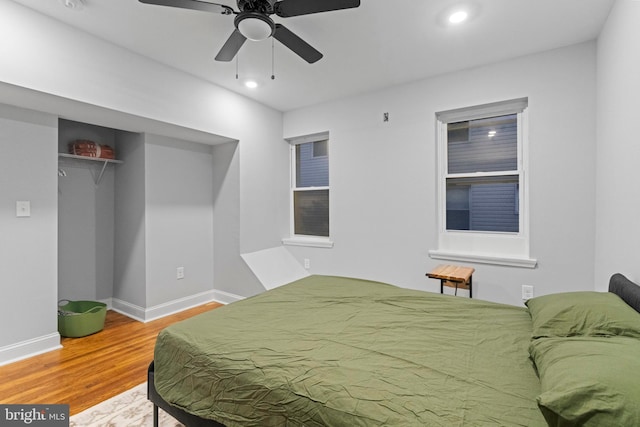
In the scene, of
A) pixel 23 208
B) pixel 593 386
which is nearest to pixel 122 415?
pixel 23 208

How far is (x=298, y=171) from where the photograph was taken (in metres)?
4.64

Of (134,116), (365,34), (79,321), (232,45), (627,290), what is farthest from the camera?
(79,321)

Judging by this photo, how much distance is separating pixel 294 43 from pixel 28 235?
9.06ft

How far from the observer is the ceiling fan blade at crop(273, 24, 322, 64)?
1.98m

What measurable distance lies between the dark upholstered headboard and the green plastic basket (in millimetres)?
4111

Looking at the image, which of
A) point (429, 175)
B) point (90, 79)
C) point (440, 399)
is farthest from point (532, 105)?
point (90, 79)

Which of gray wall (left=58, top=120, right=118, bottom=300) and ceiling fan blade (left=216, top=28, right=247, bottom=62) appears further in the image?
gray wall (left=58, top=120, right=118, bottom=300)

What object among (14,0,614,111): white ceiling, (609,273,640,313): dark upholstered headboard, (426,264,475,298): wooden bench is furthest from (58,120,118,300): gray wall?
(609,273,640,313): dark upholstered headboard

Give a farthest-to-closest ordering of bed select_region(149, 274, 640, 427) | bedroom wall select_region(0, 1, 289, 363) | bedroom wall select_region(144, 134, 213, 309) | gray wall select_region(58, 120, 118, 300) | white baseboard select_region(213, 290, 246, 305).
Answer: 1. white baseboard select_region(213, 290, 246, 305)
2. bedroom wall select_region(144, 134, 213, 309)
3. gray wall select_region(58, 120, 118, 300)
4. bedroom wall select_region(0, 1, 289, 363)
5. bed select_region(149, 274, 640, 427)

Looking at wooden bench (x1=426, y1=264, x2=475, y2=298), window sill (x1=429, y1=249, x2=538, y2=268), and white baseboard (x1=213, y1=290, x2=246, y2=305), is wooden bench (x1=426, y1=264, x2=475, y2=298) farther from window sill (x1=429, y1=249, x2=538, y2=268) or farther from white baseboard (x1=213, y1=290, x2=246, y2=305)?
white baseboard (x1=213, y1=290, x2=246, y2=305)

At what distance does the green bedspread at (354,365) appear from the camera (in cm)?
97

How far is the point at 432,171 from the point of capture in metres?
3.30

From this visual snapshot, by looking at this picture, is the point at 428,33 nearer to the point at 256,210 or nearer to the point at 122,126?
the point at 256,210

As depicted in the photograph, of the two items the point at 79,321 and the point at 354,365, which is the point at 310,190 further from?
the point at 354,365
